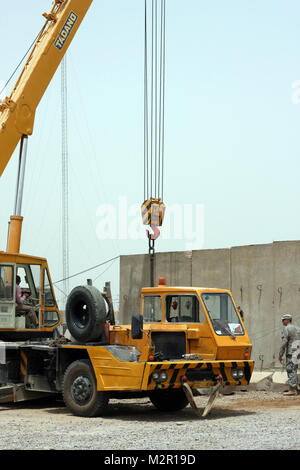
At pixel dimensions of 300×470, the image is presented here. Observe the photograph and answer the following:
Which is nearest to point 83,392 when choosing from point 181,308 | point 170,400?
point 170,400

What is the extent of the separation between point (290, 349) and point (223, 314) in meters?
3.29

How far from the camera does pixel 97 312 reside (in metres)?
11.5

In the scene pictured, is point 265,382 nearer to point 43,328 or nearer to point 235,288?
point 235,288

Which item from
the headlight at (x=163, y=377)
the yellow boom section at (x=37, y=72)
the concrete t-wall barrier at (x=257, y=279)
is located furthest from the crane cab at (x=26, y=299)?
the concrete t-wall barrier at (x=257, y=279)

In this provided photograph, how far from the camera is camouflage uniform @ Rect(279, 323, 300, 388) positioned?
46.6 feet

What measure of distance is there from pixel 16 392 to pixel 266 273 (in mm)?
6612

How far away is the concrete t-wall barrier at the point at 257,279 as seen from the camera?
1633 cm

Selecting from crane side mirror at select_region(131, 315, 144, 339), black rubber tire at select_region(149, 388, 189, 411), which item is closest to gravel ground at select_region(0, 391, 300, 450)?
black rubber tire at select_region(149, 388, 189, 411)

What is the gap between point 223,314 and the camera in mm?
11711

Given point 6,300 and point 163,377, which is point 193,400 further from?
point 6,300

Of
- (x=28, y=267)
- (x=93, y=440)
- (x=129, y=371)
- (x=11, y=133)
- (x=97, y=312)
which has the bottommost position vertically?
(x=93, y=440)
